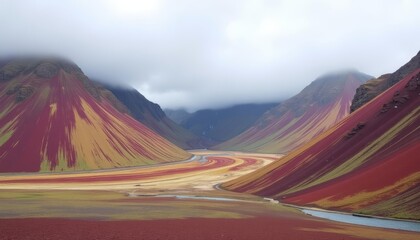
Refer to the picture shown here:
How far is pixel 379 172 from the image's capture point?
8625cm

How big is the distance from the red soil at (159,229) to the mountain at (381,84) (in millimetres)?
109186

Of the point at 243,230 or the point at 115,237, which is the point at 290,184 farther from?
the point at 115,237

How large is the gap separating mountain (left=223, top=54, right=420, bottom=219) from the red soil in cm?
2067

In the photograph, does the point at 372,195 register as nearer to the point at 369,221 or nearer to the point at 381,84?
the point at 369,221

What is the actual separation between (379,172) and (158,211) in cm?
4472

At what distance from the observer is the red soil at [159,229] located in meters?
45.5

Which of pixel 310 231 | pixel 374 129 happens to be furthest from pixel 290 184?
pixel 310 231

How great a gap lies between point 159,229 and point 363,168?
59248mm

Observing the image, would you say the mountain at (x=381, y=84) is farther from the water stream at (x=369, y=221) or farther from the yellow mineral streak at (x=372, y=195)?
the water stream at (x=369, y=221)

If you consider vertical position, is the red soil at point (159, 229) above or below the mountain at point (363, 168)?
below

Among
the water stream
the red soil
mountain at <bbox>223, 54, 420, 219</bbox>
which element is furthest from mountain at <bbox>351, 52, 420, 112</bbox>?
the red soil

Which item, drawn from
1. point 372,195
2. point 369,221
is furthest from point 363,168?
point 369,221

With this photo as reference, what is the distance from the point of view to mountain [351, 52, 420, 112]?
15150 cm

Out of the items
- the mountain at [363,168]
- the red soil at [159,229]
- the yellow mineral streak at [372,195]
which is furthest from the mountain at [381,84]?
the red soil at [159,229]
